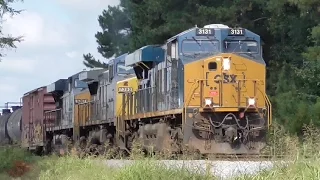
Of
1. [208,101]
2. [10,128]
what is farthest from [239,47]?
[10,128]

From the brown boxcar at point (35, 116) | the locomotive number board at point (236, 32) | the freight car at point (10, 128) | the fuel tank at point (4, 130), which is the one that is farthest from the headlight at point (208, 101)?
the fuel tank at point (4, 130)

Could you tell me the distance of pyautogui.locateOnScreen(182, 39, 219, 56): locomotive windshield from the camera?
16.2 m

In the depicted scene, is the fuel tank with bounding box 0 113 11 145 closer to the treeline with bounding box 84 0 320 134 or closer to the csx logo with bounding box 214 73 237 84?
the treeline with bounding box 84 0 320 134

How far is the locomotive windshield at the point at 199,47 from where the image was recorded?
1625 centimetres

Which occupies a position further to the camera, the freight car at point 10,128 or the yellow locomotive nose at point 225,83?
the freight car at point 10,128

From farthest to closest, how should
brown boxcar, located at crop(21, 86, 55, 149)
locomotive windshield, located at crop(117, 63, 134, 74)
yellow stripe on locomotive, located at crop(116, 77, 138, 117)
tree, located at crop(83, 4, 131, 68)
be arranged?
tree, located at crop(83, 4, 131, 68), brown boxcar, located at crop(21, 86, 55, 149), locomotive windshield, located at crop(117, 63, 134, 74), yellow stripe on locomotive, located at crop(116, 77, 138, 117)

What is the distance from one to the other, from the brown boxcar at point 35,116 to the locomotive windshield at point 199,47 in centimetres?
1505

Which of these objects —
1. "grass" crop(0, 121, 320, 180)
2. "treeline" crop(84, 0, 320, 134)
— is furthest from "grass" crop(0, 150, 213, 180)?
"treeline" crop(84, 0, 320, 134)

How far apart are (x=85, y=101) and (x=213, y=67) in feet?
36.0

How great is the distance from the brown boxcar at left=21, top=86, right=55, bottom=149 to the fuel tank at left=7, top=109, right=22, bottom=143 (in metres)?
1.19

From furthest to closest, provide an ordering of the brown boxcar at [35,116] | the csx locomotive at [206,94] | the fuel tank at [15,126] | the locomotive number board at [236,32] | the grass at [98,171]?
the fuel tank at [15,126]
the brown boxcar at [35,116]
the locomotive number board at [236,32]
the csx locomotive at [206,94]
the grass at [98,171]

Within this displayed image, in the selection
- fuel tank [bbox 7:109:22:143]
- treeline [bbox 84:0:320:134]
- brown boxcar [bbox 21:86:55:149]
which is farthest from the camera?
fuel tank [bbox 7:109:22:143]

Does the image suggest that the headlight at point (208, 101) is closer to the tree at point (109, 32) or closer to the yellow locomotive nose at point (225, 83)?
the yellow locomotive nose at point (225, 83)

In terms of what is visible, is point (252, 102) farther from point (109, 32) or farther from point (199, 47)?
point (109, 32)
